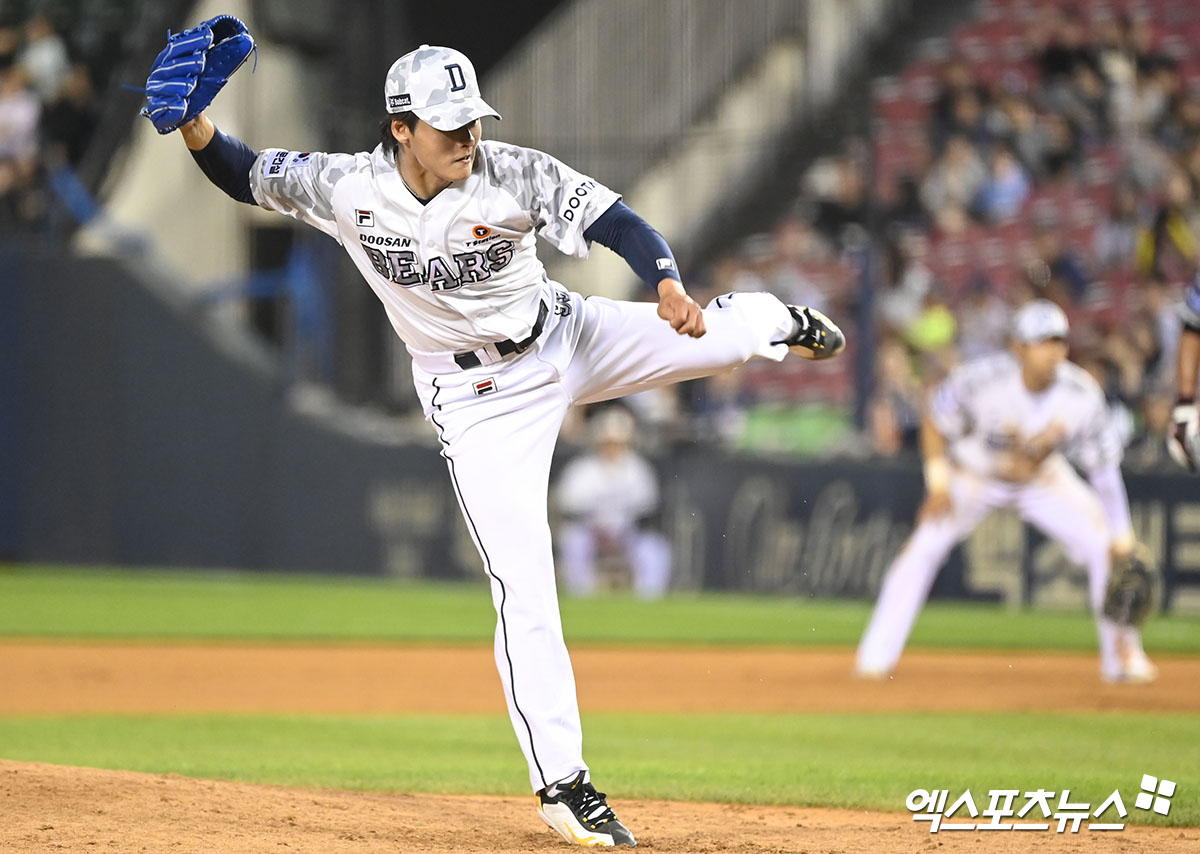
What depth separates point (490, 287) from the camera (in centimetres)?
512

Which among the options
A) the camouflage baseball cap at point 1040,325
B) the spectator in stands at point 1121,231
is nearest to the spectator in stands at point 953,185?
the spectator in stands at point 1121,231

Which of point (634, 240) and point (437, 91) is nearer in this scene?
point (437, 91)

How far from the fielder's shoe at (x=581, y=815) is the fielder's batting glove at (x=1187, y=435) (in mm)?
3473

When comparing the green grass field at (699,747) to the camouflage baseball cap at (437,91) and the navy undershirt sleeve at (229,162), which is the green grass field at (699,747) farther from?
the camouflage baseball cap at (437,91)

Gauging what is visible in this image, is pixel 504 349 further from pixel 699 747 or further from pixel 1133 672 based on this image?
pixel 1133 672

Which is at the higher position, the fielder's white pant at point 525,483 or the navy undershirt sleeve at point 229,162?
the navy undershirt sleeve at point 229,162

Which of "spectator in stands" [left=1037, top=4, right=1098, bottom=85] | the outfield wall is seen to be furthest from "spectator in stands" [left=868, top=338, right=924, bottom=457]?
the outfield wall

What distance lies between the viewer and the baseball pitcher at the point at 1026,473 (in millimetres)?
9477

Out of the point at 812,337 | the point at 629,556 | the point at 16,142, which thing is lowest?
the point at 629,556

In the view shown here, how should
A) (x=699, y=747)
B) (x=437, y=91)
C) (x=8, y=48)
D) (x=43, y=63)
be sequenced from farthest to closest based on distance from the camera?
(x=8, y=48) → (x=43, y=63) → (x=699, y=747) → (x=437, y=91)

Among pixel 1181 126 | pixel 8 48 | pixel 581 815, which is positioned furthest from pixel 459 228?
pixel 8 48

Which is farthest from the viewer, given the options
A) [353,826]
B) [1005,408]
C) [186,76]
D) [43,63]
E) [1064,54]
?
[43,63]

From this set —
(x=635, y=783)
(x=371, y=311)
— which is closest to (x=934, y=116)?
(x=371, y=311)

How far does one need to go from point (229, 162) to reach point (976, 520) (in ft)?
19.2
